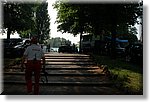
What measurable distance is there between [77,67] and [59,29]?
26397mm

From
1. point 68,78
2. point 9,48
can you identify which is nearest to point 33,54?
point 68,78

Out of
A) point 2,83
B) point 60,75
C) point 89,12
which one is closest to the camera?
→ point 2,83

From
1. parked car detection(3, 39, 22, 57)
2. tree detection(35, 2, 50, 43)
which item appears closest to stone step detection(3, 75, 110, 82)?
parked car detection(3, 39, 22, 57)

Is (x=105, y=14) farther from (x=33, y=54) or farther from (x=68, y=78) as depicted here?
(x=33, y=54)

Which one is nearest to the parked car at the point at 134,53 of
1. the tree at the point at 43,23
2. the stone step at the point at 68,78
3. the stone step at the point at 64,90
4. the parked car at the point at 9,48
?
the stone step at the point at 68,78

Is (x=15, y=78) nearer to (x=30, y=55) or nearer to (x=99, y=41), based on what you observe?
(x=30, y=55)

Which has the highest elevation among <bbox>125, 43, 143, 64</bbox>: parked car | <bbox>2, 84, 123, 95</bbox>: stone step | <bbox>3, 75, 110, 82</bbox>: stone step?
<bbox>125, 43, 143, 64</bbox>: parked car

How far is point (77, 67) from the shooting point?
1422 centimetres

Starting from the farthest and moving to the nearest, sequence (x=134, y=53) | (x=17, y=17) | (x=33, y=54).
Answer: (x=17, y=17), (x=134, y=53), (x=33, y=54)

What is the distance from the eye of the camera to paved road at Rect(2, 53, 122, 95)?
9.40 m

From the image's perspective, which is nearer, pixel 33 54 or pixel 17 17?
pixel 33 54

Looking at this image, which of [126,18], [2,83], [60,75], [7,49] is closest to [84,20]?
[126,18]

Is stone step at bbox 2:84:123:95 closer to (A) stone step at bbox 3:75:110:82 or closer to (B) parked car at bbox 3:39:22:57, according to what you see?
(A) stone step at bbox 3:75:110:82

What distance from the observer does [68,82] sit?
35.1 feet
